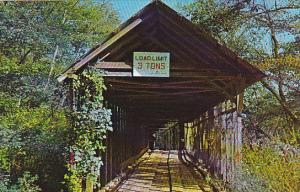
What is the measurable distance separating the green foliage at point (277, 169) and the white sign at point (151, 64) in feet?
6.26

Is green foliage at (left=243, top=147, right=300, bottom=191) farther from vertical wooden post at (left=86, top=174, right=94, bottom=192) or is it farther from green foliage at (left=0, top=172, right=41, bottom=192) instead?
green foliage at (left=0, top=172, right=41, bottom=192)

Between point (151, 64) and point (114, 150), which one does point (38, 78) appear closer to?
point (114, 150)

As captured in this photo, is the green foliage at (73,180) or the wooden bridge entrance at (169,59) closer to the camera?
the green foliage at (73,180)

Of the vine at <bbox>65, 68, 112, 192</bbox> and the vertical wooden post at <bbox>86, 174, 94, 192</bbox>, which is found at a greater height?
the vine at <bbox>65, 68, 112, 192</bbox>

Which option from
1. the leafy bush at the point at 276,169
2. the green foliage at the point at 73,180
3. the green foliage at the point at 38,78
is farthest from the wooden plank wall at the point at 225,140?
the green foliage at the point at 38,78

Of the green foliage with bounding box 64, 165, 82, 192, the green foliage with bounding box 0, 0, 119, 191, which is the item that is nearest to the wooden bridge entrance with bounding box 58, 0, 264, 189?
the green foliage with bounding box 0, 0, 119, 191

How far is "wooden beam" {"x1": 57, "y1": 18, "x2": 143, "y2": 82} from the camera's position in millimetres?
6883

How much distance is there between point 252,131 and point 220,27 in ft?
9.95

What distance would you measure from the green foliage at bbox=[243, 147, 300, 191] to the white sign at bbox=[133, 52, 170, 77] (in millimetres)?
1909

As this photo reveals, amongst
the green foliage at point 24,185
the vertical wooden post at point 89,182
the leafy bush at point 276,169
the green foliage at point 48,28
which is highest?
the green foliage at point 48,28

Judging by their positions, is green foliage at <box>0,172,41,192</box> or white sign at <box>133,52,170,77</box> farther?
green foliage at <box>0,172,41,192</box>

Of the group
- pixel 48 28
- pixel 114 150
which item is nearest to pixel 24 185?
pixel 114 150

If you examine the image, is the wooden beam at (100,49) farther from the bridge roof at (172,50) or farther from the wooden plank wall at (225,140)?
the wooden plank wall at (225,140)

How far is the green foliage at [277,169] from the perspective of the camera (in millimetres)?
5722
